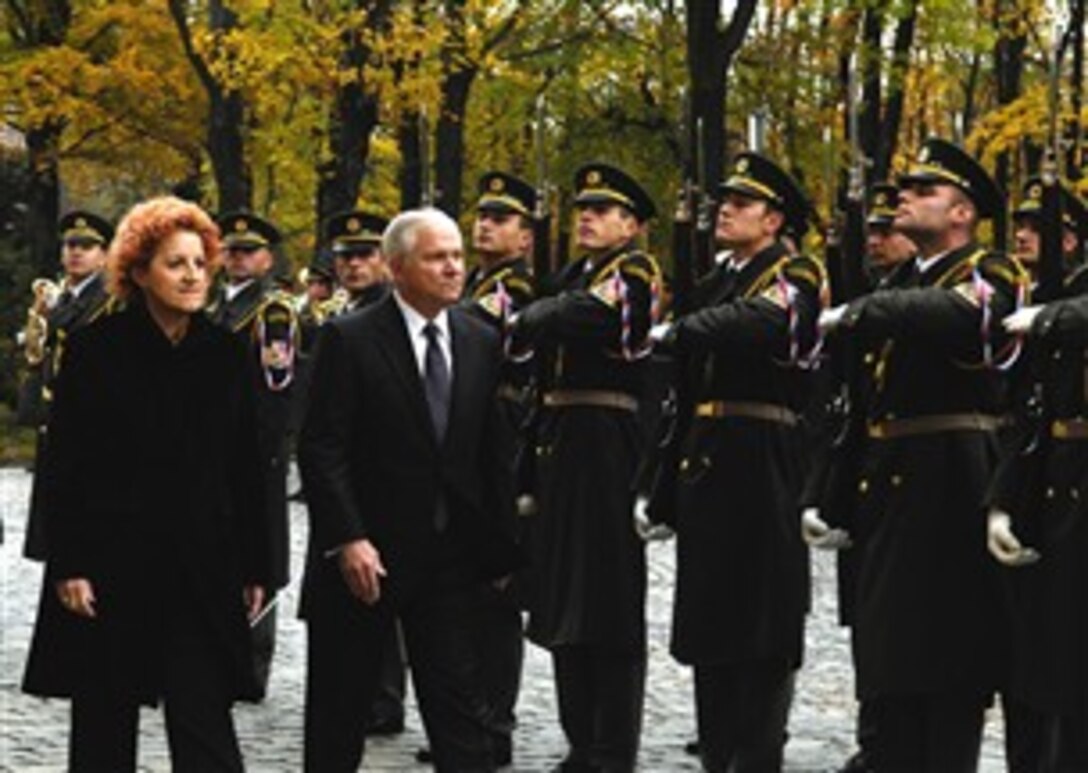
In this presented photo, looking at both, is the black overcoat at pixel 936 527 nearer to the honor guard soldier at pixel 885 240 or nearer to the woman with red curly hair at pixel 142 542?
the woman with red curly hair at pixel 142 542

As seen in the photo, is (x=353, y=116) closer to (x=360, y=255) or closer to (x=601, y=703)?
(x=360, y=255)

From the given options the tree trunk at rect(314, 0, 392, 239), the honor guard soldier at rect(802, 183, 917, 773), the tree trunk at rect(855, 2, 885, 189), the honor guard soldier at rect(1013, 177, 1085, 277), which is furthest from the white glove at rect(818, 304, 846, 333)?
the tree trunk at rect(314, 0, 392, 239)

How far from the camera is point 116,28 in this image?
1553 inches

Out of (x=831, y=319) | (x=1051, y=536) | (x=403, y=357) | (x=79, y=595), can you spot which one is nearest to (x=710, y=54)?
(x=831, y=319)

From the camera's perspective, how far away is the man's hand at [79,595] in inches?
333

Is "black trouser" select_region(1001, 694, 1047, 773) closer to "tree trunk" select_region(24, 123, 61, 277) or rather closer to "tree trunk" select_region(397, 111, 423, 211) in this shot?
"tree trunk" select_region(397, 111, 423, 211)

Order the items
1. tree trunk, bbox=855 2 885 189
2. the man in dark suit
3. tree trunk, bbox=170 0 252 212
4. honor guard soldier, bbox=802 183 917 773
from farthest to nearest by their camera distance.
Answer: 1. tree trunk, bbox=170 0 252 212
2. tree trunk, bbox=855 2 885 189
3. honor guard soldier, bbox=802 183 917 773
4. the man in dark suit

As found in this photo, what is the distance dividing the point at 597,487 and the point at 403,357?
2417mm

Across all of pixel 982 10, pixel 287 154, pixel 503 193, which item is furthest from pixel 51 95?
pixel 503 193

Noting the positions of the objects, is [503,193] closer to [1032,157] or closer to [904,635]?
[904,635]

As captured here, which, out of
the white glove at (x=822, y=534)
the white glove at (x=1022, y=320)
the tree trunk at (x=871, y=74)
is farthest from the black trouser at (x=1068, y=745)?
the tree trunk at (x=871, y=74)

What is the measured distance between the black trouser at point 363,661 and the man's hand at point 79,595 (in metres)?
0.79

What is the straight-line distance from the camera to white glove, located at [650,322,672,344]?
10.4 metres

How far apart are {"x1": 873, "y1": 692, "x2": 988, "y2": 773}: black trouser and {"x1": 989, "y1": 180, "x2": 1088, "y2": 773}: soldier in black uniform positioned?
339 millimetres
